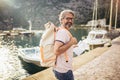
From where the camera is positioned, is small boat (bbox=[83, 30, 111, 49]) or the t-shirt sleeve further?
small boat (bbox=[83, 30, 111, 49])

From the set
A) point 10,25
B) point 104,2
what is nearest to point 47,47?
point 10,25

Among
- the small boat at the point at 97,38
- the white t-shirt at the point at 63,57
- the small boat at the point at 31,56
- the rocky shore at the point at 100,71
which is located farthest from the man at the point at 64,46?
the small boat at the point at 97,38

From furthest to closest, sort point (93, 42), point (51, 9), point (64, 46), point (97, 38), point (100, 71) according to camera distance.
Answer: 1. point (51, 9)
2. point (97, 38)
3. point (93, 42)
4. point (100, 71)
5. point (64, 46)

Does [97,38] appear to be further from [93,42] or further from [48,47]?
[48,47]

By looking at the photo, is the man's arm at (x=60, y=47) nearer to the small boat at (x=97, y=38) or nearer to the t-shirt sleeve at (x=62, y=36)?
the t-shirt sleeve at (x=62, y=36)

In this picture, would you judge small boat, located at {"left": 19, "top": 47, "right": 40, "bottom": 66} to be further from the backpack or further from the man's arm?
the man's arm

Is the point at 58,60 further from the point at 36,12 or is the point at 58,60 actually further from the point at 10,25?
the point at 36,12

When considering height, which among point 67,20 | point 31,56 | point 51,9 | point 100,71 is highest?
point 67,20

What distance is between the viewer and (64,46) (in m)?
4.59

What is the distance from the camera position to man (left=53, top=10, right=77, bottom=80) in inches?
181

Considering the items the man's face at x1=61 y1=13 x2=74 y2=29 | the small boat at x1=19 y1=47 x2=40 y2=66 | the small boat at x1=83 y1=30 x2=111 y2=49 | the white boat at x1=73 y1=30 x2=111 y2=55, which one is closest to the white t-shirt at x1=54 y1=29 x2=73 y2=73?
the man's face at x1=61 y1=13 x2=74 y2=29

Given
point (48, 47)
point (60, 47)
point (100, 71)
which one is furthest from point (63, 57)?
point (100, 71)

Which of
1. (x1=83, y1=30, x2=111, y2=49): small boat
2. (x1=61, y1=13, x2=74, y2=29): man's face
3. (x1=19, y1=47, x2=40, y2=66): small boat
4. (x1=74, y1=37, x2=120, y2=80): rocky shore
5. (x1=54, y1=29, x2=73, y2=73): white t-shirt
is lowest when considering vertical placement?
(x1=19, y1=47, x2=40, y2=66): small boat

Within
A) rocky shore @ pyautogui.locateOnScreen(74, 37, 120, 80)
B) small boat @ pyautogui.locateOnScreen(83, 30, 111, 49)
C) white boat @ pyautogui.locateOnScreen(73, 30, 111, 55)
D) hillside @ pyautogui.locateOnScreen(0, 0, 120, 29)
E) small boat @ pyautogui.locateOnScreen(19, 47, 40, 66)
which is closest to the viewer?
rocky shore @ pyautogui.locateOnScreen(74, 37, 120, 80)
